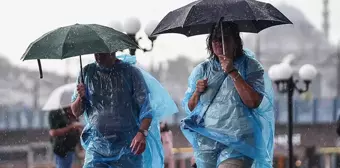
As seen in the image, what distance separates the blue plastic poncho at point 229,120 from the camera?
3.76 meters

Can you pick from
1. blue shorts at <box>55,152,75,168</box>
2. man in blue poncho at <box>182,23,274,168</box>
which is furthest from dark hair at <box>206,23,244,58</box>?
blue shorts at <box>55,152,75,168</box>

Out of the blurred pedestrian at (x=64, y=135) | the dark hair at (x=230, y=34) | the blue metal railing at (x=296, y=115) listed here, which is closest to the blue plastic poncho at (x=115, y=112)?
the dark hair at (x=230, y=34)

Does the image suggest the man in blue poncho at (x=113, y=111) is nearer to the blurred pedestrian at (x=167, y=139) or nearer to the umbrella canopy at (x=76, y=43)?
the umbrella canopy at (x=76, y=43)

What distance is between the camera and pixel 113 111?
407 centimetres

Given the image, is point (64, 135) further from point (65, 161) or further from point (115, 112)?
point (115, 112)

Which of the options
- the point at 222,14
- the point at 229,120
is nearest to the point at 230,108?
the point at 229,120

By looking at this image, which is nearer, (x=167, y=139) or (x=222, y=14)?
(x=222, y=14)

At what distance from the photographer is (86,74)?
4219 mm

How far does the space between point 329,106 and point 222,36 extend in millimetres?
20133

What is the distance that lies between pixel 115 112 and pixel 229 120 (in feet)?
2.34

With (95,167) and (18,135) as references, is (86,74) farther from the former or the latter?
(18,135)

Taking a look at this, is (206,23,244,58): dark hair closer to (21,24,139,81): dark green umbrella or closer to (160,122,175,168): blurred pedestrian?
(21,24,139,81): dark green umbrella

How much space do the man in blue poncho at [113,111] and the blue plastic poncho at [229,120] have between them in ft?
1.10

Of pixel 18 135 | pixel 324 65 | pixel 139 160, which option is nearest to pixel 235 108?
pixel 139 160
